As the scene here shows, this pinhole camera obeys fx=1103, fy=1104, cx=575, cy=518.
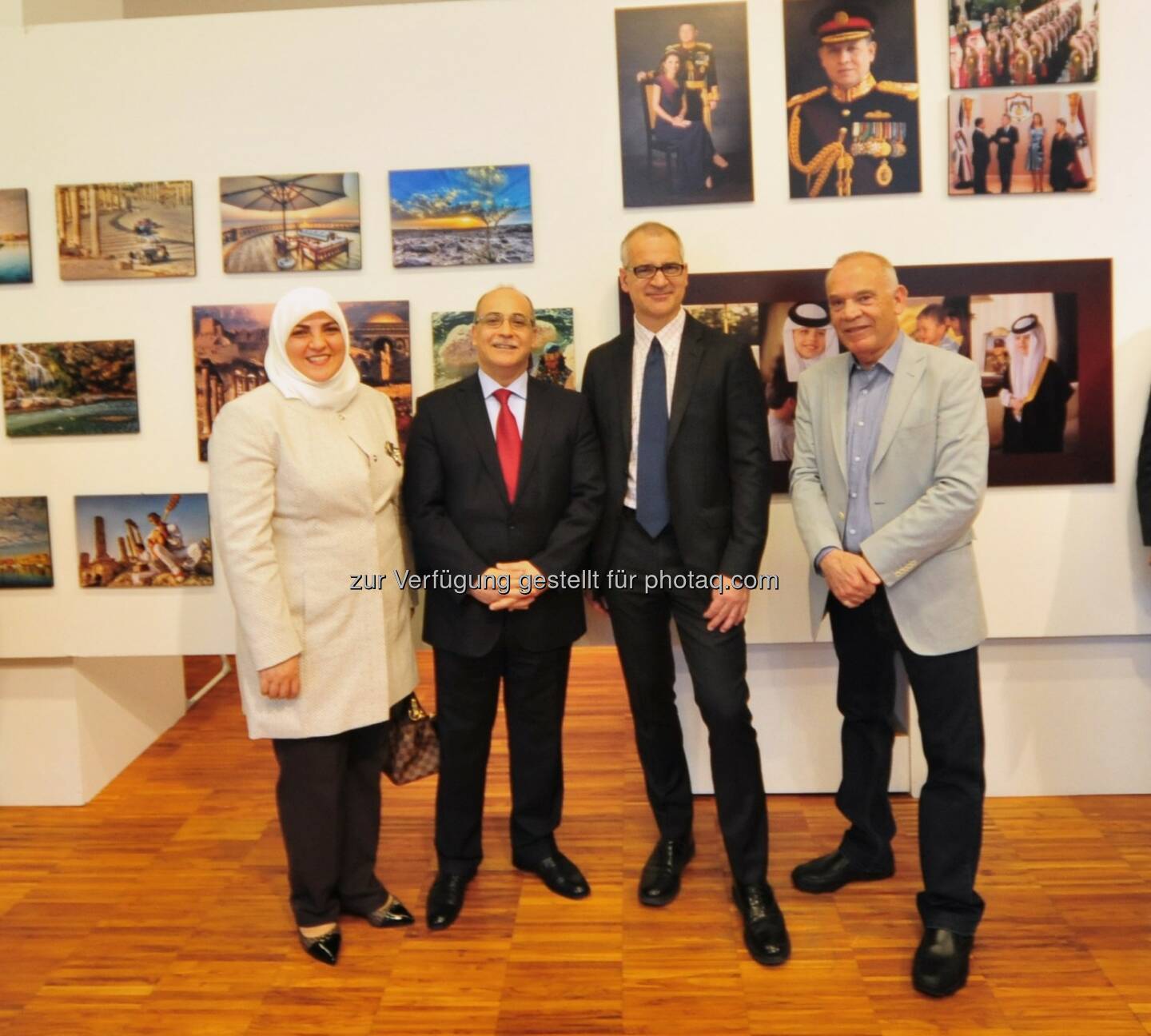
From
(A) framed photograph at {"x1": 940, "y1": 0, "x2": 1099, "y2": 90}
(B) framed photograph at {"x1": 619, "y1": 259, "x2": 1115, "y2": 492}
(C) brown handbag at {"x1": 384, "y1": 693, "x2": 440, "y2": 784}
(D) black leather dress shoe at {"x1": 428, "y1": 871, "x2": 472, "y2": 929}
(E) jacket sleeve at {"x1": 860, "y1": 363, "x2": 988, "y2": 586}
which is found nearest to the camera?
(E) jacket sleeve at {"x1": 860, "y1": 363, "x2": 988, "y2": 586}

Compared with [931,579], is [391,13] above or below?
above

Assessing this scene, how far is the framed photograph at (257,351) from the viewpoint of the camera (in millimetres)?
3754

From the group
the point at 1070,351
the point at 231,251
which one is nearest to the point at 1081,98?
the point at 1070,351

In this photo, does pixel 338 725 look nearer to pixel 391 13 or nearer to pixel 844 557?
pixel 844 557

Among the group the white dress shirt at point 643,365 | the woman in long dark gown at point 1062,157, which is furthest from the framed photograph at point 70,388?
the woman in long dark gown at point 1062,157

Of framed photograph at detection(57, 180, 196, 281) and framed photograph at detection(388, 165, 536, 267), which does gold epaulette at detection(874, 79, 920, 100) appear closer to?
framed photograph at detection(388, 165, 536, 267)

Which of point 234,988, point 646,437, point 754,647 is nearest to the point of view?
point 234,988

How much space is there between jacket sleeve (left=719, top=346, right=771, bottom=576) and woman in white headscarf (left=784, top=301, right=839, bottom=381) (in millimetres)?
670

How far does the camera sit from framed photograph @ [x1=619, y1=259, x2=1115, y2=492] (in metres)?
3.64

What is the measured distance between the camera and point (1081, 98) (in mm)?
3566

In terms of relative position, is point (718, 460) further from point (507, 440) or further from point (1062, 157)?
point (1062, 157)

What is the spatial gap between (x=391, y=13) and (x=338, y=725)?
91.8 inches

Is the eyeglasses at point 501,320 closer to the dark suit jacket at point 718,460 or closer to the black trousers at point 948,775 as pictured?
the dark suit jacket at point 718,460

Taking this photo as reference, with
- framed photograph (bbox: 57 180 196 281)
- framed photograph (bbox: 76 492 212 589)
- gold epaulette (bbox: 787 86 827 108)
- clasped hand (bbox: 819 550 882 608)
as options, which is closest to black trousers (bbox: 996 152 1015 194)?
gold epaulette (bbox: 787 86 827 108)
